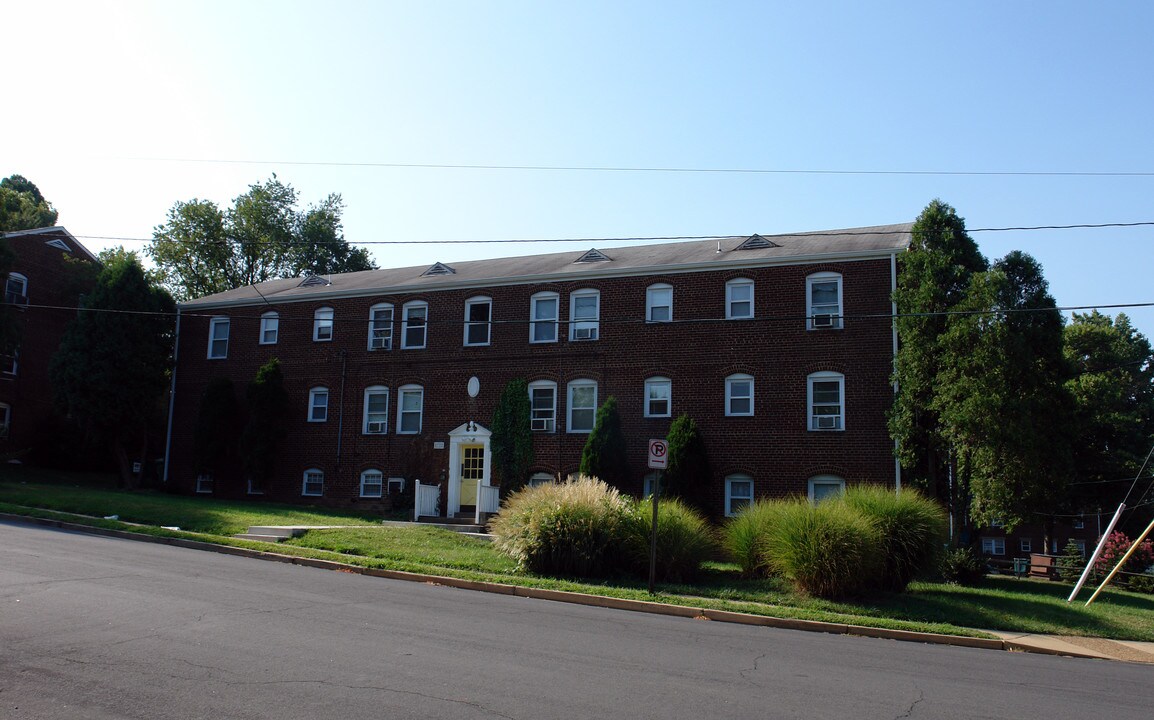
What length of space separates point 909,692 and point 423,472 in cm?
2234

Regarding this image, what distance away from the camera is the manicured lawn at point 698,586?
47.6 ft

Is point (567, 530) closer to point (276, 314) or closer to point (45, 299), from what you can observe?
point (276, 314)

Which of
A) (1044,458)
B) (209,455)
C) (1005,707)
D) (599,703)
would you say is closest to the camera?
(599,703)

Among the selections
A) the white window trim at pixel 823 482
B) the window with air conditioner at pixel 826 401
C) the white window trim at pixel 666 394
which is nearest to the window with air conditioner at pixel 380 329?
the white window trim at pixel 666 394

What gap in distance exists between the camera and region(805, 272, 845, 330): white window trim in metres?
25.1

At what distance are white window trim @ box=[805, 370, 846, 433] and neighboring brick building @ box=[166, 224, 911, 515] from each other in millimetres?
46

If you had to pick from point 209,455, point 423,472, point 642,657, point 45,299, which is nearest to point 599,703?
point 642,657

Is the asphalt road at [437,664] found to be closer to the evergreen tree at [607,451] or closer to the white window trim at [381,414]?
the evergreen tree at [607,451]

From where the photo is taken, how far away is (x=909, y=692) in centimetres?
858

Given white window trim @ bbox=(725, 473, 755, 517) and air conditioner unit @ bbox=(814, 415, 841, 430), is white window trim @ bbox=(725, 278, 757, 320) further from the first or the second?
white window trim @ bbox=(725, 473, 755, 517)

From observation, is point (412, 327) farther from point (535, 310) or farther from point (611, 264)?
point (611, 264)

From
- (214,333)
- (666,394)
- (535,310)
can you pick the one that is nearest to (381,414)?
(535,310)

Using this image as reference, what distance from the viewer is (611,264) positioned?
29.0 metres

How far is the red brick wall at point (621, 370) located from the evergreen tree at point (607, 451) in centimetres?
51
